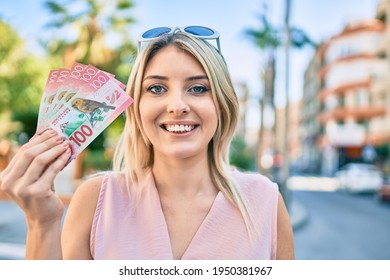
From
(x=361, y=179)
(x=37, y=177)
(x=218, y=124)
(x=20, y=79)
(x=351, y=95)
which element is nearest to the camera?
(x=37, y=177)

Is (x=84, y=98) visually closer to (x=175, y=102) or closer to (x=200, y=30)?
(x=175, y=102)

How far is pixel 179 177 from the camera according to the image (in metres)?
1.22

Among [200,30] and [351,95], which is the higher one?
[200,30]

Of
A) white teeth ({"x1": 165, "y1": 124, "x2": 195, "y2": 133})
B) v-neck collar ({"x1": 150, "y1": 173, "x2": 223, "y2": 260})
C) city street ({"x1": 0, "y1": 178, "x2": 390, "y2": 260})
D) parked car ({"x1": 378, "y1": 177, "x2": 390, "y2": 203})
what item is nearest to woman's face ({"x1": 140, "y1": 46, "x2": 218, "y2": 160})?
white teeth ({"x1": 165, "y1": 124, "x2": 195, "y2": 133})

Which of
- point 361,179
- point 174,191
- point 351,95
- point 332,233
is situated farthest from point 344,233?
point 351,95

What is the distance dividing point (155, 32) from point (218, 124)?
0.88ft

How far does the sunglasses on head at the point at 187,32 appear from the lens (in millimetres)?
1119

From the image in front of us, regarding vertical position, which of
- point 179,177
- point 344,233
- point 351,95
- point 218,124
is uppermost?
point 218,124

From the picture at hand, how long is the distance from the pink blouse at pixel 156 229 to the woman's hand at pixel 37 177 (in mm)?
173

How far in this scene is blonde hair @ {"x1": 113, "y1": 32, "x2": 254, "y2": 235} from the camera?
110 centimetres

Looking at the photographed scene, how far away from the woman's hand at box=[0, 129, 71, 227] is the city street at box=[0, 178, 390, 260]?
4.05 metres

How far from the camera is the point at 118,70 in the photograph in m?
12.2
